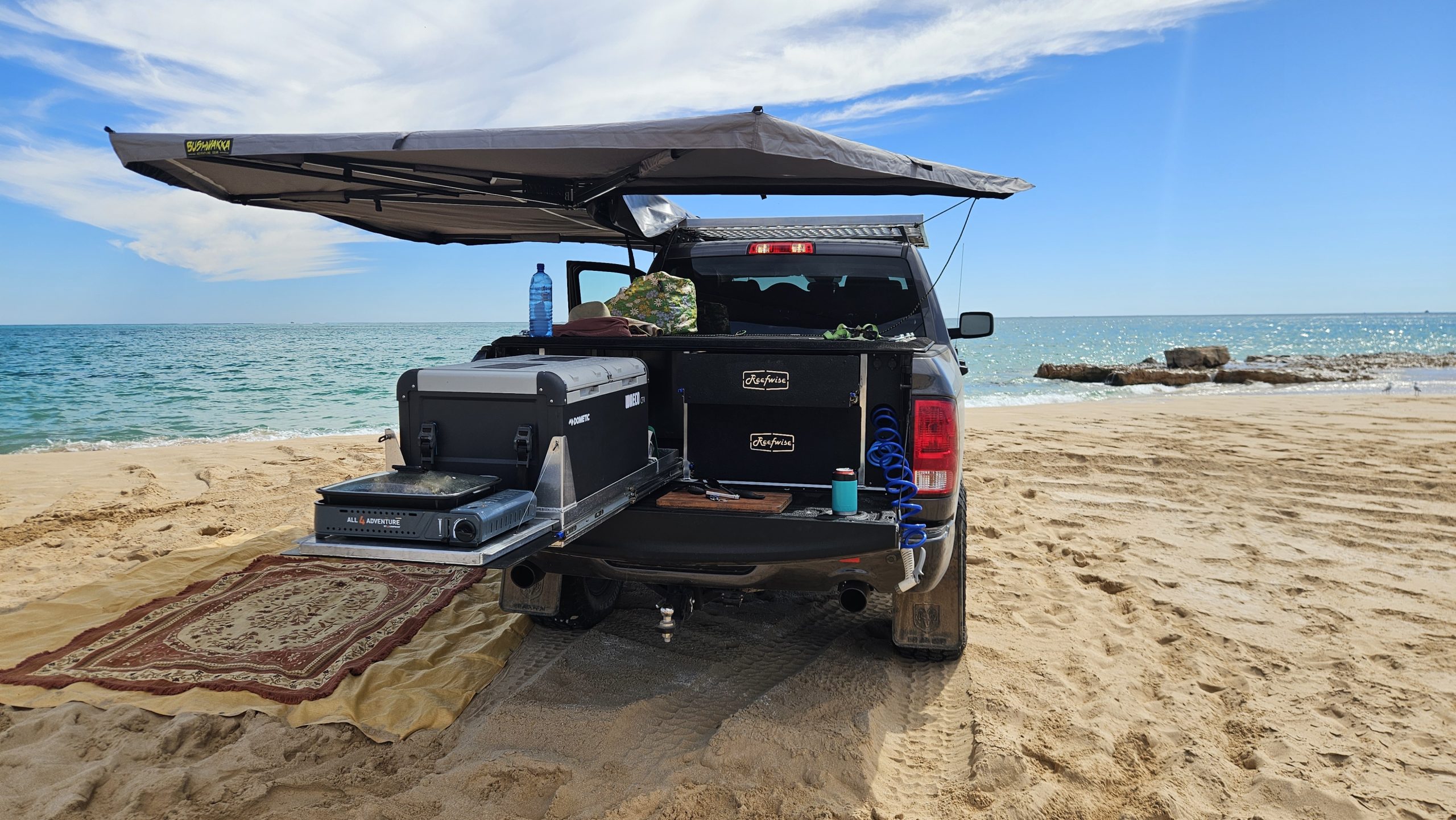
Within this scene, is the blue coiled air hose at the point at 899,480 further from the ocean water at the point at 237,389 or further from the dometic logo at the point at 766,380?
the ocean water at the point at 237,389

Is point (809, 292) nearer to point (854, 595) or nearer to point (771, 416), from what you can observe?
point (771, 416)

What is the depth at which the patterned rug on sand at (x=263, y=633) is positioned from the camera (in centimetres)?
353

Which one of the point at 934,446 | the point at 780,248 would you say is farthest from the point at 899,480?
the point at 780,248

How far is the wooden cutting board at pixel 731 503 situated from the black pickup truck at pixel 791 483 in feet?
0.08

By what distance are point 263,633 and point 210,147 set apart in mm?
2370

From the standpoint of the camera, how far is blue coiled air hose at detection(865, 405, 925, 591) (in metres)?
3.02

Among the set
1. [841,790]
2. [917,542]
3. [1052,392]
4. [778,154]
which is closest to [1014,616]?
[917,542]

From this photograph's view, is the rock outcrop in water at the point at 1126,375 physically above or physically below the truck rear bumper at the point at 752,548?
below

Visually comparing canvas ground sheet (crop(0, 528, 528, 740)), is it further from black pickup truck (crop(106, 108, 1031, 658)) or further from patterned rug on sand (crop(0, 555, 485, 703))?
black pickup truck (crop(106, 108, 1031, 658))

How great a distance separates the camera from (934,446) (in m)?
3.13

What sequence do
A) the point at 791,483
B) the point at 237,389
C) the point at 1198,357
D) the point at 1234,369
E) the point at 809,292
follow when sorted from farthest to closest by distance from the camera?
the point at 1198,357 → the point at 1234,369 → the point at 237,389 → the point at 809,292 → the point at 791,483

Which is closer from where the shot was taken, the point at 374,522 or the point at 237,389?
the point at 374,522

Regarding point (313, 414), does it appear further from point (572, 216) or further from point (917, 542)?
point (917, 542)

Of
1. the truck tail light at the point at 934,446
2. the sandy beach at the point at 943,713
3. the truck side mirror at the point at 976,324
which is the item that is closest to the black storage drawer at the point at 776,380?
the truck tail light at the point at 934,446
